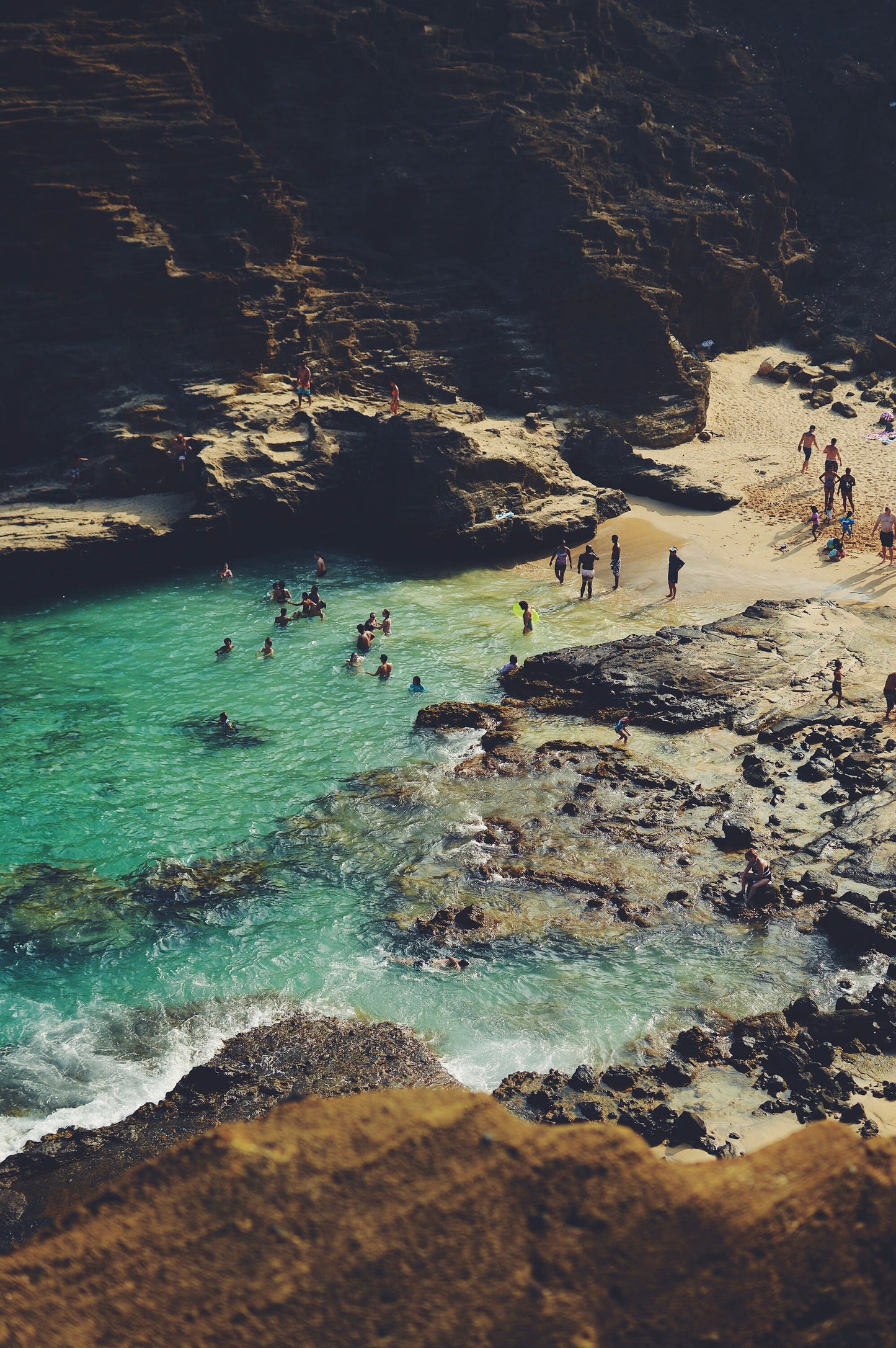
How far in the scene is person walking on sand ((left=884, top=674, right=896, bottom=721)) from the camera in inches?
840

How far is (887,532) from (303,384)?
18353mm

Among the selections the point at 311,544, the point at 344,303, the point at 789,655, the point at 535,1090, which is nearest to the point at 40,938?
the point at 535,1090

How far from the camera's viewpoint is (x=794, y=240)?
4619 cm

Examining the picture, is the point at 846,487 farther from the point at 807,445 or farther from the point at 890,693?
the point at 890,693

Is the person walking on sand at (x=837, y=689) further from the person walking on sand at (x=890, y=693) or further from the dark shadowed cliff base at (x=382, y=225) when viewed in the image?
the dark shadowed cliff base at (x=382, y=225)

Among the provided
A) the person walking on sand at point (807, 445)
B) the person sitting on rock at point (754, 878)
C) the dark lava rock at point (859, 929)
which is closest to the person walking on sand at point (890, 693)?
the person sitting on rock at point (754, 878)

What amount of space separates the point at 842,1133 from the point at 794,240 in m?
47.0

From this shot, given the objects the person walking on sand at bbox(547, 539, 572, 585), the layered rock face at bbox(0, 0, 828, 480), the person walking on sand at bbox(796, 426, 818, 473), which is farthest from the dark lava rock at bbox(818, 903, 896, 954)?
the layered rock face at bbox(0, 0, 828, 480)

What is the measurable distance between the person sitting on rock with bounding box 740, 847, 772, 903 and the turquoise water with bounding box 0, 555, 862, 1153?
706 mm

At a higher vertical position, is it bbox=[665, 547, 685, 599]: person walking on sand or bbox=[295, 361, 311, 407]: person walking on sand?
bbox=[295, 361, 311, 407]: person walking on sand

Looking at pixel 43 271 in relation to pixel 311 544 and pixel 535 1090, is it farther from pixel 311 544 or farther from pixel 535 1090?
pixel 535 1090

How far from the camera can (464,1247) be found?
233 inches

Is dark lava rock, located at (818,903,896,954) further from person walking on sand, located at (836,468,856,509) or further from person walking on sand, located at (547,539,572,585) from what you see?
person walking on sand, located at (836,468,856,509)

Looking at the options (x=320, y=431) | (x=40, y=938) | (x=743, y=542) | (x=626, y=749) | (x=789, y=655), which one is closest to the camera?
(x=40, y=938)
